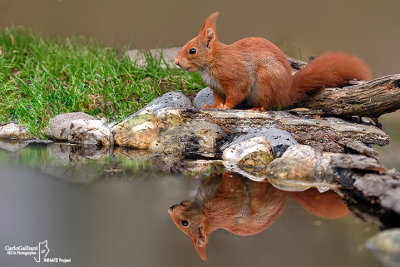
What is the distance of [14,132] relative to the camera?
4777 mm

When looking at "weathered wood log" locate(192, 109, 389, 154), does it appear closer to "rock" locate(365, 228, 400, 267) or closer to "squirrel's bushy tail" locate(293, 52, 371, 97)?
"squirrel's bushy tail" locate(293, 52, 371, 97)

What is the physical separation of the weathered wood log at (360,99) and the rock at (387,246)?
7.86 ft

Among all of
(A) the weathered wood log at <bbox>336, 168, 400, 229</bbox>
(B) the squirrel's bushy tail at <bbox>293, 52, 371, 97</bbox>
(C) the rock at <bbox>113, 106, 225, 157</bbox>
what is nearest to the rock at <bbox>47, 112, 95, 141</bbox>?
(C) the rock at <bbox>113, 106, 225, 157</bbox>

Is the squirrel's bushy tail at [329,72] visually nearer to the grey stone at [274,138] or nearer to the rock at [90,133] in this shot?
the grey stone at [274,138]

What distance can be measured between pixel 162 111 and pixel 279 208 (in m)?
1.99

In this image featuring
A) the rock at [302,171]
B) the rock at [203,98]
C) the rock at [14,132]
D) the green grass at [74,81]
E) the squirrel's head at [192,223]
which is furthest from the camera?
the green grass at [74,81]

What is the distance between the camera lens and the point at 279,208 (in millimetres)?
2674

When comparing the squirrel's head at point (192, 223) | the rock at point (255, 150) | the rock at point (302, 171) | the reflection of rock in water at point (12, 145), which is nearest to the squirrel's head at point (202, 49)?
the rock at point (255, 150)

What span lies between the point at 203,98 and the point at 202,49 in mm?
734

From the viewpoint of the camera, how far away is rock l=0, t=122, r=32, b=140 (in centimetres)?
476

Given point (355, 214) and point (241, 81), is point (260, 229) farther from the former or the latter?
point (241, 81)

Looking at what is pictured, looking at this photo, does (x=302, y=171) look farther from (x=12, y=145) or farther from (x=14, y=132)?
(x=14, y=132)

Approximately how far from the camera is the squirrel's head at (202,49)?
450cm

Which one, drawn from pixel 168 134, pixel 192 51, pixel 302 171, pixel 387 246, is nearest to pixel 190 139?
pixel 168 134
